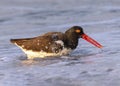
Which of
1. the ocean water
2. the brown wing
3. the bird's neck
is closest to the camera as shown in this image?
the ocean water

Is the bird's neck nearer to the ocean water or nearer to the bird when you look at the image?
the bird

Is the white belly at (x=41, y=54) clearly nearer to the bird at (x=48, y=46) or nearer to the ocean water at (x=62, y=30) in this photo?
the bird at (x=48, y=46)

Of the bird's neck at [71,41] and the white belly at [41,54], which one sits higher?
the bird's neck at [71,41]

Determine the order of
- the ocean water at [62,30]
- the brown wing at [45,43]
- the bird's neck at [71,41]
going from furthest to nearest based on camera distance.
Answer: the bird's neck at [71,41] < the brown wing at [45,43] < the ocean water at [62,30]

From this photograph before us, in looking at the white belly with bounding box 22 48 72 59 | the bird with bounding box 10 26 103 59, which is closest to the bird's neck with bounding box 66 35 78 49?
the bird with bounding box 10 26 103 59

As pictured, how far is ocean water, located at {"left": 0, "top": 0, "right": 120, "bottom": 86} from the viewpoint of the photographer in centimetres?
845

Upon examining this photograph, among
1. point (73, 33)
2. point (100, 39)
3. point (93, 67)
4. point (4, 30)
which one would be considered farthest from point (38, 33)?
point (93, 67)

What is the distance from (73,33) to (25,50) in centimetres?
107

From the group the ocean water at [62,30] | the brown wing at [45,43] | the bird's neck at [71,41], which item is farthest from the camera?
the bird's neck at [71,41]

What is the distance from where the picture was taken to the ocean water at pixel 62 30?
8453mm

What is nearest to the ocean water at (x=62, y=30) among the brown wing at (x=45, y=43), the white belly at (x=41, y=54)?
the white belly at (x=41, y=54)

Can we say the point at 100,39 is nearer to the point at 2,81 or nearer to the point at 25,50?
the point at 25,50

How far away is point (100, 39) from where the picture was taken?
12250 mm

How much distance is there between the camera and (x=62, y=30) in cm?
1418
